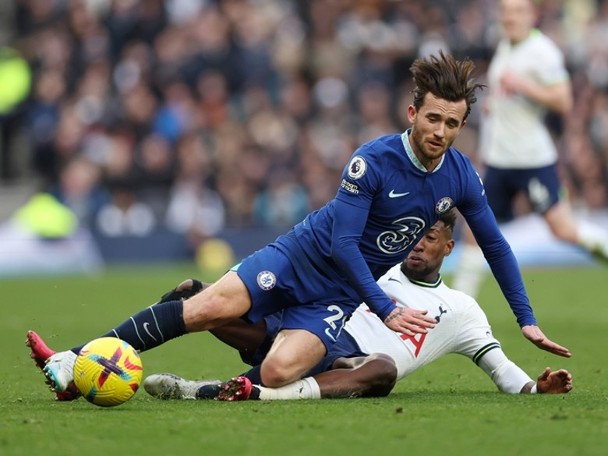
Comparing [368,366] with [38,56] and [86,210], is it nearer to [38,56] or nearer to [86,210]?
[86,210]

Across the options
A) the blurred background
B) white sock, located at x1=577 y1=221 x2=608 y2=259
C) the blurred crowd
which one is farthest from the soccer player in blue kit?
the blurred crowd

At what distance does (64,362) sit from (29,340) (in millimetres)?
368

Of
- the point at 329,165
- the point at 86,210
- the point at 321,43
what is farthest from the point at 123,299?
the point at 321,43

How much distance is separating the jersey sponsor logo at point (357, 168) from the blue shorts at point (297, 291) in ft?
2.11

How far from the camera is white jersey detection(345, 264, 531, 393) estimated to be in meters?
7.80

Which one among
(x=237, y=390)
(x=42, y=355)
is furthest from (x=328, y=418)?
(x=42, y=355)

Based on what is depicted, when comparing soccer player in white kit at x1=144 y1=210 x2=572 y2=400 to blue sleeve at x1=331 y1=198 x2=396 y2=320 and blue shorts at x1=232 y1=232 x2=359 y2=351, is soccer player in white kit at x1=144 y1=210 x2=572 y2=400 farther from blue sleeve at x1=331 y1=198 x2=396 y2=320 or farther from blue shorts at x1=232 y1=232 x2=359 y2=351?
blue sleeve at x1=331 y1=198 x2=396 y2=320

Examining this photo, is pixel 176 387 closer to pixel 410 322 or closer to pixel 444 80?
pixel 410 322

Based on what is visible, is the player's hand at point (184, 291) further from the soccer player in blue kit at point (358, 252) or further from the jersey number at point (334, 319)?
the jersey number at point (334, 319)

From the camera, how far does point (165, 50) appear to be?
73.0ft

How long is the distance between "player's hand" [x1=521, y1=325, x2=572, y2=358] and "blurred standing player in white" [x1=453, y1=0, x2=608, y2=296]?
494cm

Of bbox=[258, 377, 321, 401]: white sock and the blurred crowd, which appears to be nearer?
bbox=[258, 377, 321, 401]: white sock

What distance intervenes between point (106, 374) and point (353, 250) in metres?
1.46

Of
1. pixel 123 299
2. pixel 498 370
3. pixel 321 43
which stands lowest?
pixel 123 299
